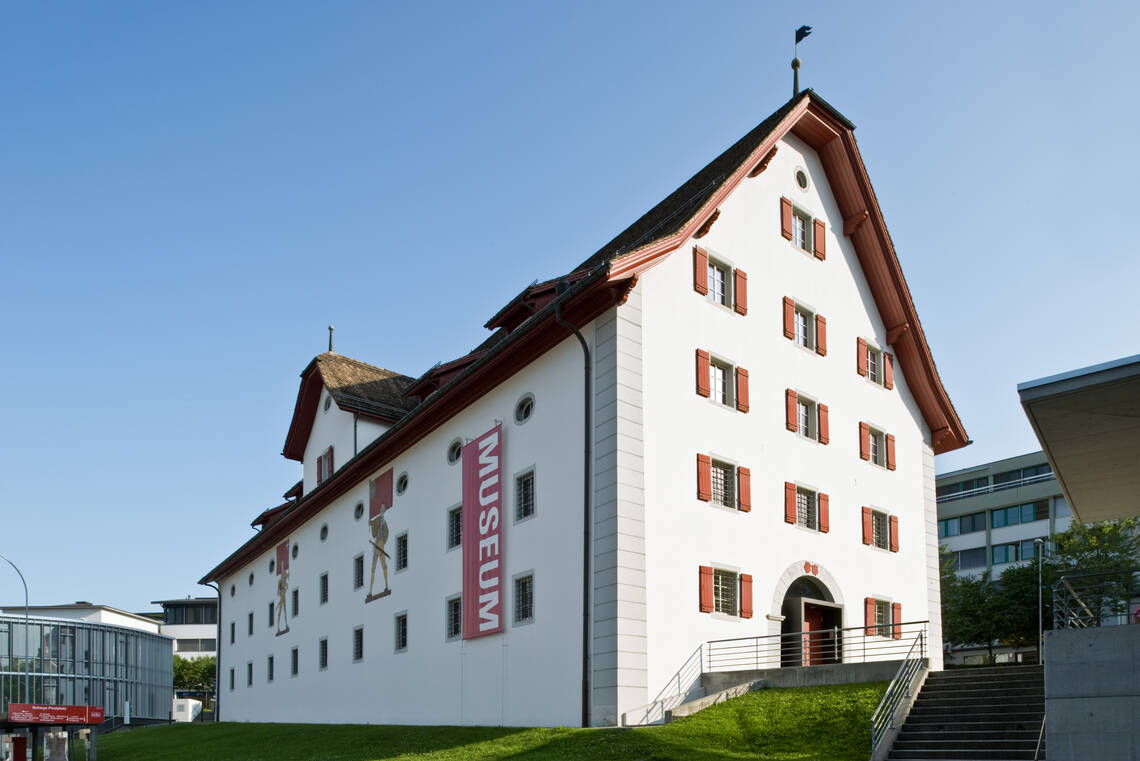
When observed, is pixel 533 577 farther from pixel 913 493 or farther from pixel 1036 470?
pixel 1036 470

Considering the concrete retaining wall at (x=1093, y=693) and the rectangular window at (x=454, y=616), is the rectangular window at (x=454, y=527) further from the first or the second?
the concrete retaining wall at (x=1093, y=693)

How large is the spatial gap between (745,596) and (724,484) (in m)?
2.62

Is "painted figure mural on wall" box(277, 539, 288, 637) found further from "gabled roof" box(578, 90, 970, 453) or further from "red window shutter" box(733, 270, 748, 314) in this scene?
"red window shutter" box(733, 270, 748, 314)

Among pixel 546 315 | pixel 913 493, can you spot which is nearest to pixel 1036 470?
pixel 913 493

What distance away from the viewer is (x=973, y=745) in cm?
1895

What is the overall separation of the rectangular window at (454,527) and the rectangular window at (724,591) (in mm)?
7794

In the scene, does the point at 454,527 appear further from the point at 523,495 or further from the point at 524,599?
the point at 524,599

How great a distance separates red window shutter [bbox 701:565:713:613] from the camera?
82.9 feet

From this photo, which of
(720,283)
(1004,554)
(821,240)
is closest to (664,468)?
(720,283)

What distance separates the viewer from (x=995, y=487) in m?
83.9

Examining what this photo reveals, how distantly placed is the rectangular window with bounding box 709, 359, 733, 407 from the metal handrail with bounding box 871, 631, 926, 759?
7472 millimetres

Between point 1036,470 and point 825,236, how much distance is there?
5767 centimetres

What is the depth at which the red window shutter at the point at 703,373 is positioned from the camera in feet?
87.8

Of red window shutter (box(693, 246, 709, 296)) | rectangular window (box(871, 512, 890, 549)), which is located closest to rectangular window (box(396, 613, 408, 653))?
red window shutter (box(693, 246, 709, 296))
